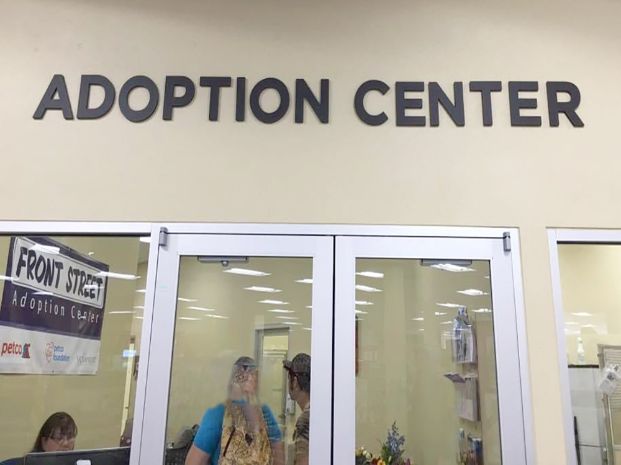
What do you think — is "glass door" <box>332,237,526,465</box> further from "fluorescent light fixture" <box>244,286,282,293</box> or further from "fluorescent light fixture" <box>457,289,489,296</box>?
"fluorescent light fixture" <box>244,286,282,293</box>

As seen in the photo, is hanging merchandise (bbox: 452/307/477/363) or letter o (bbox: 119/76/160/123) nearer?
hanging merchandise (bbox: 452/307/477/363)

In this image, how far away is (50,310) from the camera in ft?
9.42

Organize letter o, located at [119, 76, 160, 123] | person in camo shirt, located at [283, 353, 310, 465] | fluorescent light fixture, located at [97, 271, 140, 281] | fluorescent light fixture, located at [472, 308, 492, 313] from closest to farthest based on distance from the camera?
person in camo shirt, located at [283, 353, 310, 465], fluorescent light fixture, located at [472, 308, 492, 313], fluorescent light fixture, located at [97, 271, 140, 281], letter o, located at [119, 76, 160, 123]

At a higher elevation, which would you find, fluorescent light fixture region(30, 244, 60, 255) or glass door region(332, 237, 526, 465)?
fluorescent light fixture region(30, 244, 60, 255)

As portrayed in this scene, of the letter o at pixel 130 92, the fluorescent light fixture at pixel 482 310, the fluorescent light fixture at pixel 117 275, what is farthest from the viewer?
the letter o at pixel 130 92

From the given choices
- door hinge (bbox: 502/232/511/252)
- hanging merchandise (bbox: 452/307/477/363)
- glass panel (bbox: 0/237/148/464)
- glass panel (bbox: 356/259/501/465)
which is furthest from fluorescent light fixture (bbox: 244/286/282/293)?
door hinge (bbox: 502/232/511/252)

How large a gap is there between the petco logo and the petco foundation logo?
0.31 feet

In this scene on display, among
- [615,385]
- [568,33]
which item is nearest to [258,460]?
[615,385]

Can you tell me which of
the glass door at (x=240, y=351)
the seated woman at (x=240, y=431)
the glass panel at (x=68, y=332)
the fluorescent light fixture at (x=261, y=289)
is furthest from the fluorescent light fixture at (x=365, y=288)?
the glass panel at (x=68, y=332)

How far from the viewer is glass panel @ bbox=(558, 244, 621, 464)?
8.99 feet

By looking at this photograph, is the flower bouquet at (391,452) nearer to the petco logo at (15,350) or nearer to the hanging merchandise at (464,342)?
the hanging merchandise at (464,342)

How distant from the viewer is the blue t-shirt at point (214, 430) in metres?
2.62

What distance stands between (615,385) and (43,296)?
10.1 feet

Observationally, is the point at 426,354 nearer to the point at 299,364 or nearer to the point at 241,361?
the point at 299,364
